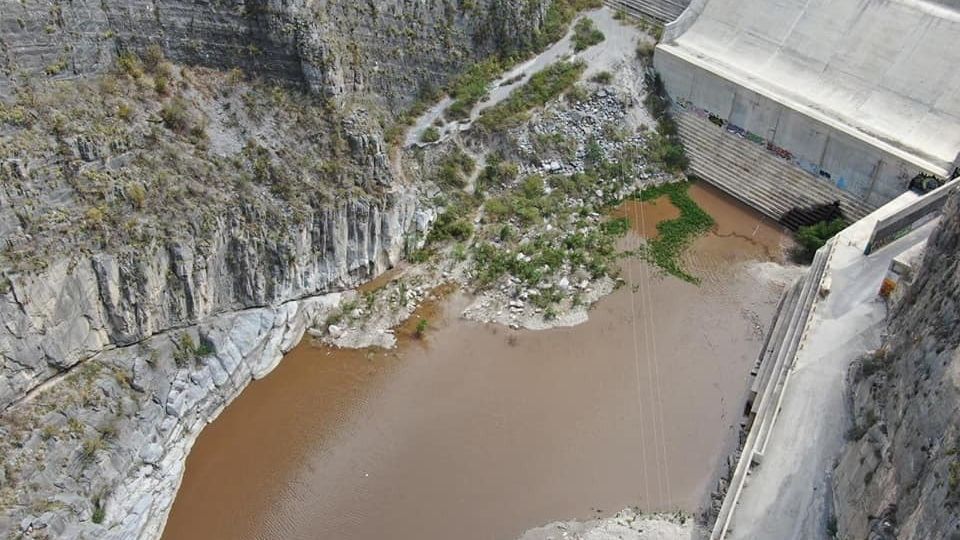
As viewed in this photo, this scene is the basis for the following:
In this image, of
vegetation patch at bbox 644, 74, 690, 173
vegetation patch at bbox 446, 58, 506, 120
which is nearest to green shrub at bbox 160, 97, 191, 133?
vegetation patch at bbox 446, 58, 506, 120

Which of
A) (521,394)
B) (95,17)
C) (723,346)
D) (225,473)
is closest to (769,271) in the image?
(723,346)

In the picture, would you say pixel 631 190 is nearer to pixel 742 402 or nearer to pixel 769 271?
pixel 769 271

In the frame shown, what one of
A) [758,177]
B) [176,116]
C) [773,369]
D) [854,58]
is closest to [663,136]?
[758,177]

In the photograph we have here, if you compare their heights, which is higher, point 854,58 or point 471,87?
point 854,58

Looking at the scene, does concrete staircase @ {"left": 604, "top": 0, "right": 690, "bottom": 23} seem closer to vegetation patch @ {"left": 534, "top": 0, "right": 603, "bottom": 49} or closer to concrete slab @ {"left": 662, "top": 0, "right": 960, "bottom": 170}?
concrete slab @ {"left": 662, "top": 0, "right": 960, "bottom": 170}

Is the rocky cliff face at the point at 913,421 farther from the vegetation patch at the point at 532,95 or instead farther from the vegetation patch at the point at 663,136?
the vegetation patch at the point at 532,95

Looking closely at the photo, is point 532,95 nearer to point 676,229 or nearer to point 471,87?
point 471,87
